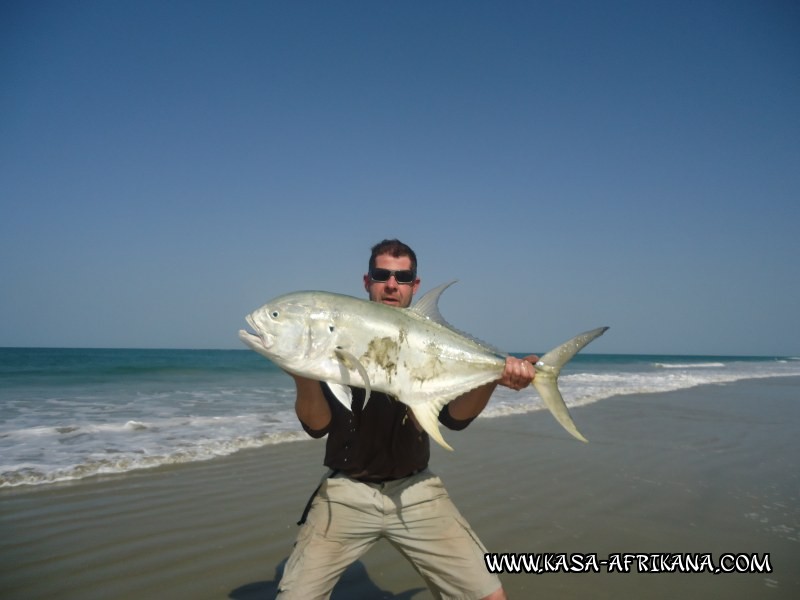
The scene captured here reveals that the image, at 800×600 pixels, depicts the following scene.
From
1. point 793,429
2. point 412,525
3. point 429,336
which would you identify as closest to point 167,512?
point 412,525

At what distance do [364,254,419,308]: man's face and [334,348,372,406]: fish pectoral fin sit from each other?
798 mm

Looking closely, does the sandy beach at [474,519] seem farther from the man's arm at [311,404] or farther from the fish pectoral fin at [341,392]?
the fish pectoral fin at [341,392]

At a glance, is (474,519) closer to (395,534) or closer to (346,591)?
(346,591)

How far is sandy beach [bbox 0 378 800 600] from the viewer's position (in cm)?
379

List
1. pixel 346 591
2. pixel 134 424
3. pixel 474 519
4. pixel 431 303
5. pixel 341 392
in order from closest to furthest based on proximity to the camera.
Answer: pixel 341 392
pixel 431 303
pixel 346 591
pixel 474 519
pixel 134 424

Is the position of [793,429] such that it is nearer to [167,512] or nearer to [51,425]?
[167,512]

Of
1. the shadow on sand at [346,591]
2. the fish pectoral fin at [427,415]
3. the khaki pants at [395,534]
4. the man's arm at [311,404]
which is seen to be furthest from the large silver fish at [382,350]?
the shadow on sand at [346,591]

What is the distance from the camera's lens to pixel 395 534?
3016 mm

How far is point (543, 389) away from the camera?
10.4ft

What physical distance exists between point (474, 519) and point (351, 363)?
10.8 feet

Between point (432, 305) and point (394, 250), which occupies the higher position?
point (394, 250)

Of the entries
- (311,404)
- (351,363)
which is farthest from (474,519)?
(351,363)

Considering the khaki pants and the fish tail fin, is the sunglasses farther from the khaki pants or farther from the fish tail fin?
the khaki pants

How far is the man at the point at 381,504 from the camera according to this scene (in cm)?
283
